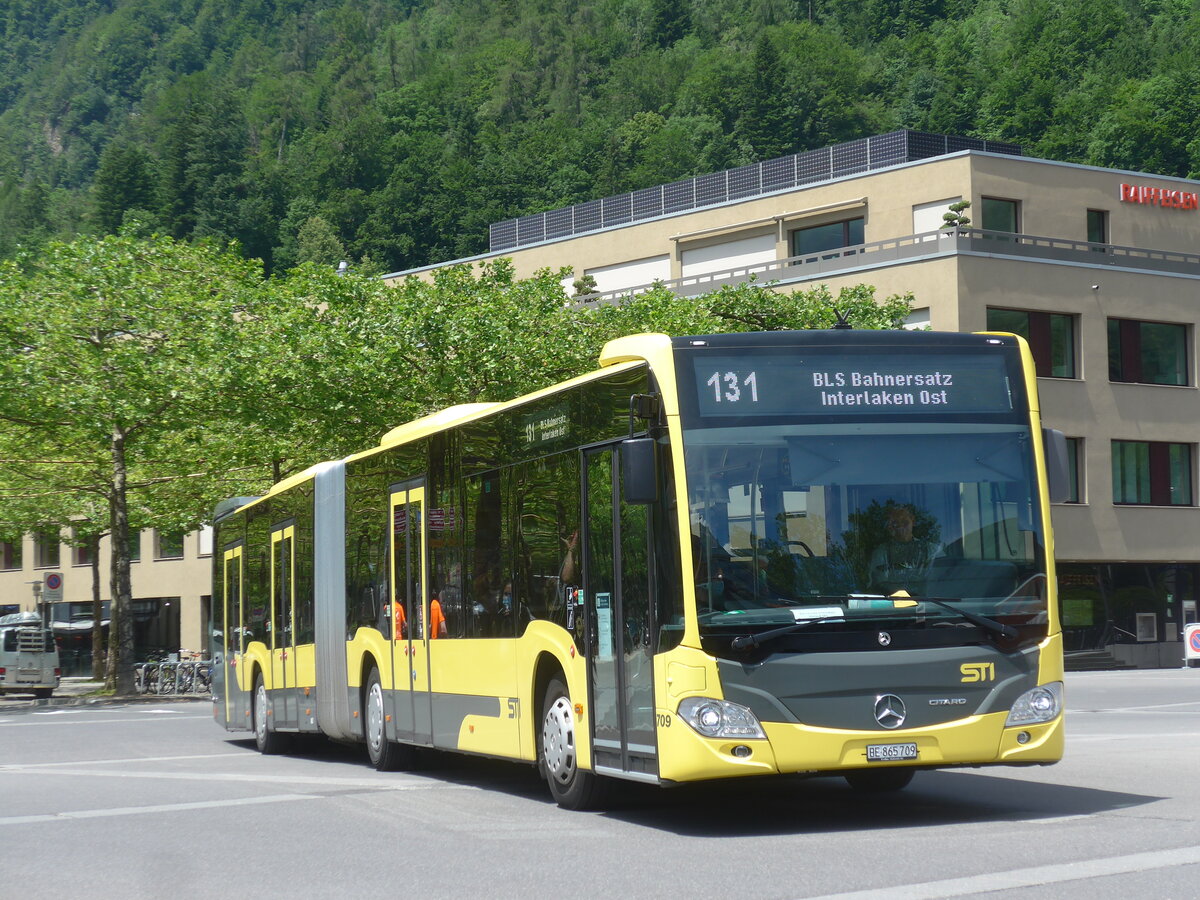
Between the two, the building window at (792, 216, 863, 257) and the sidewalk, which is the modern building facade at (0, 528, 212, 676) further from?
the building window at (792, 216, 863, 257)

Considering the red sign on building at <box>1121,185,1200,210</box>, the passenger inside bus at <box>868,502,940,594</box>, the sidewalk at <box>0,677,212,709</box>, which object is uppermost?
the red sign on building at <box>1121,185,1200,210</box>

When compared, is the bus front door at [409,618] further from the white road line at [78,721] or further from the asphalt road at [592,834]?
the white road line at [78,721]

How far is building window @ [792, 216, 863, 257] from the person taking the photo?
166 ft

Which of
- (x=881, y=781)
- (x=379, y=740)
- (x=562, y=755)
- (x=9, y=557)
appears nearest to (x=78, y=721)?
(x=379, y=740)

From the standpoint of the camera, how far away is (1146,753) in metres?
16.0

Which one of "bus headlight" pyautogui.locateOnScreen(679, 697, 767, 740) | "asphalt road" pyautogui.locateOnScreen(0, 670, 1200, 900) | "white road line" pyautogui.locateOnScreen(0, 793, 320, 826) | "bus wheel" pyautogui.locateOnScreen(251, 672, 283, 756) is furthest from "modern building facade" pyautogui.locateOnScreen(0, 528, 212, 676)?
"bus headlight" pyautogui.locateOnScreen(679, 697, 767, 740)

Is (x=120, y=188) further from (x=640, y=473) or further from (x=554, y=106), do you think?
(x=640, y=473)

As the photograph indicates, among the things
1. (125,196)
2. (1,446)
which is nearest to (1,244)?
(125,196)

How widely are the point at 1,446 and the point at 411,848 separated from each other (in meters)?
30.1

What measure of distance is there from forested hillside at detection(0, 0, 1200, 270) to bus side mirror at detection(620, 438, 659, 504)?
70793 millimetres

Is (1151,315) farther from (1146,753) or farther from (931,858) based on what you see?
(931,858)

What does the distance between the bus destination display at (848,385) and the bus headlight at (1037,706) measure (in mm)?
1701

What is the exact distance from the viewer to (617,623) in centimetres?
1086

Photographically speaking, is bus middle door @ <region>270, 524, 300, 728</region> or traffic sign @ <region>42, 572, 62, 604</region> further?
traffic sign @ <region>42, 572, 62, 604</region>
